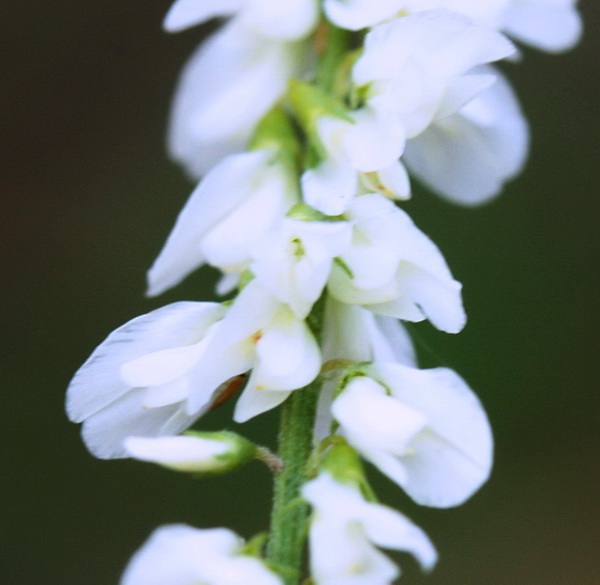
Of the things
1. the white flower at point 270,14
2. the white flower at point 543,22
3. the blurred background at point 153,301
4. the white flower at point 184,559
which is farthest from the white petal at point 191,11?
the blurred background at point 153,301

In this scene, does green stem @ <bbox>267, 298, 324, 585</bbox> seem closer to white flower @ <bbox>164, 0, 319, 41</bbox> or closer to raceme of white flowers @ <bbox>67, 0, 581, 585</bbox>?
raceme of white flowers @ <bbox>67, 0, 581, 585</bbox>

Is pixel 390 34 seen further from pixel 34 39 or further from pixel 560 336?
pixel 34 39

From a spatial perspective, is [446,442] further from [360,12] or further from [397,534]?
[360,12]

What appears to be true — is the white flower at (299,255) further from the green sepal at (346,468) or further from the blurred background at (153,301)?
the blurred background at (153,301)

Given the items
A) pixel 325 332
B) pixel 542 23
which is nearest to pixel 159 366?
pixel 325 332

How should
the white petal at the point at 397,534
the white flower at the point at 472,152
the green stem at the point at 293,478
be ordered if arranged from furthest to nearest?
the white flower at the point at 472,152 → the green stem at the point at 293,478 → the white petal at the point at 397,534

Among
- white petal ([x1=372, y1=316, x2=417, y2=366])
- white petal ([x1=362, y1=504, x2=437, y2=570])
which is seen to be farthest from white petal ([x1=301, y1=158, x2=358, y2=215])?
white petal ([x1=362, y1=504, x2=437, y2=570])
